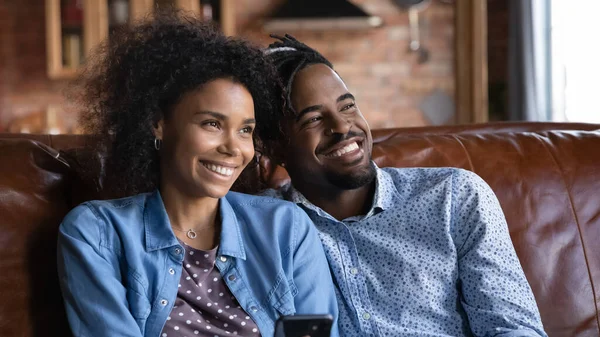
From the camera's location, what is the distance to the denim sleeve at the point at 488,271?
183cm

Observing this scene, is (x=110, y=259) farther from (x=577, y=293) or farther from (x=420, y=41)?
(x=420, y=41)

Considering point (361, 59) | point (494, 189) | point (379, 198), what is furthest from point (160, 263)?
point (361, 59)

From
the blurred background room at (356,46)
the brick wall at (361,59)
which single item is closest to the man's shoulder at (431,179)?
the blurred background room at (356,46)

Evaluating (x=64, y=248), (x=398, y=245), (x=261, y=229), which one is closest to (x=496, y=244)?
(x=398, y=245)

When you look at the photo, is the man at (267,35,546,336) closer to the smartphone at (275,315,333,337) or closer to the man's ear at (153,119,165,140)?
the man's ear at (153,119,165,140)

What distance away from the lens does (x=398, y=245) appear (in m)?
1.96

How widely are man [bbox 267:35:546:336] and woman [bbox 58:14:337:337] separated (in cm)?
12

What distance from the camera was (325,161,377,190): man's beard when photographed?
1984 millimetres

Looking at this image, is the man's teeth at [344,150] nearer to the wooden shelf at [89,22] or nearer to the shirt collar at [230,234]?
the shirt collar at [230,234]

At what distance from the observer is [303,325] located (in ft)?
4.27

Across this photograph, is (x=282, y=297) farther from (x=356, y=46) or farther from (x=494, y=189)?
(x=356, y=46)

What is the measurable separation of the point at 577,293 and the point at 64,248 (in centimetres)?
134

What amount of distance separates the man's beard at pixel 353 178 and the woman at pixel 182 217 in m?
0.16

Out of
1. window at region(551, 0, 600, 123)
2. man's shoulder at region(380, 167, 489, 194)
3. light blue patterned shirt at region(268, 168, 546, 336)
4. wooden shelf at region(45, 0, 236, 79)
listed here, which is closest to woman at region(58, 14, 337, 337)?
light blue patterned shirt at region(268, 168, 546, 336)
